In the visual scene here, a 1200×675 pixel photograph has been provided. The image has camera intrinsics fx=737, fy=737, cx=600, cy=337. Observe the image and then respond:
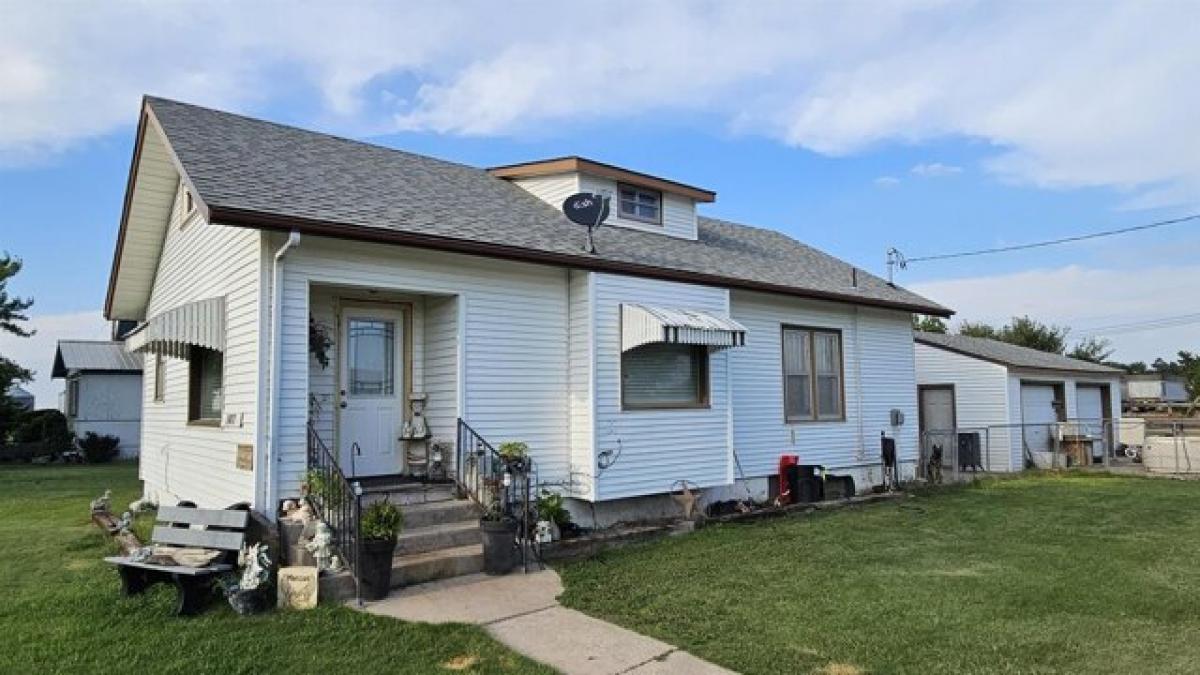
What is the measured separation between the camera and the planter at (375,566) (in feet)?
20.0

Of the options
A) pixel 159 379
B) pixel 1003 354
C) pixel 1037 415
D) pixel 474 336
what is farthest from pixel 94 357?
pixel 1037 415

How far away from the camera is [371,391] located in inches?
339

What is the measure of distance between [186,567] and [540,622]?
287 cm

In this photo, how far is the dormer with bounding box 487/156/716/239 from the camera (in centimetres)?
1144

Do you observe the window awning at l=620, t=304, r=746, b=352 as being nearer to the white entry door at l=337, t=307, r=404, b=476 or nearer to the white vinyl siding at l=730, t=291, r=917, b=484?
the white vinyl siding at l=730, t=291, r=917, b=484

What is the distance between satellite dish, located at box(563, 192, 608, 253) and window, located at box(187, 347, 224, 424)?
4909 mm

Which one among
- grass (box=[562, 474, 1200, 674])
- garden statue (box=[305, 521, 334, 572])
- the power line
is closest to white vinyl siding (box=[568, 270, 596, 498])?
grass (box=[562, 474, 1200, 674])

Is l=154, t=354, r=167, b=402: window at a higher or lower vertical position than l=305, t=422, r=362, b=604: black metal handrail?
higher

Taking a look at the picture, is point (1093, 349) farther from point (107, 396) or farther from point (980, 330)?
point (107, 396)

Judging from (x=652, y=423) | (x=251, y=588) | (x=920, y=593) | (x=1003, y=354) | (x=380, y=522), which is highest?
(x=1003, y=354)

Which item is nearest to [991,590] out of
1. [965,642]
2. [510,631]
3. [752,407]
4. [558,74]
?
[965,642]

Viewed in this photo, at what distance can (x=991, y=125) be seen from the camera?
1424cm

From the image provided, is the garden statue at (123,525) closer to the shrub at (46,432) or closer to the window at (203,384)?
the window at (203,384)

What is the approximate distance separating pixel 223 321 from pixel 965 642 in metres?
7.58
